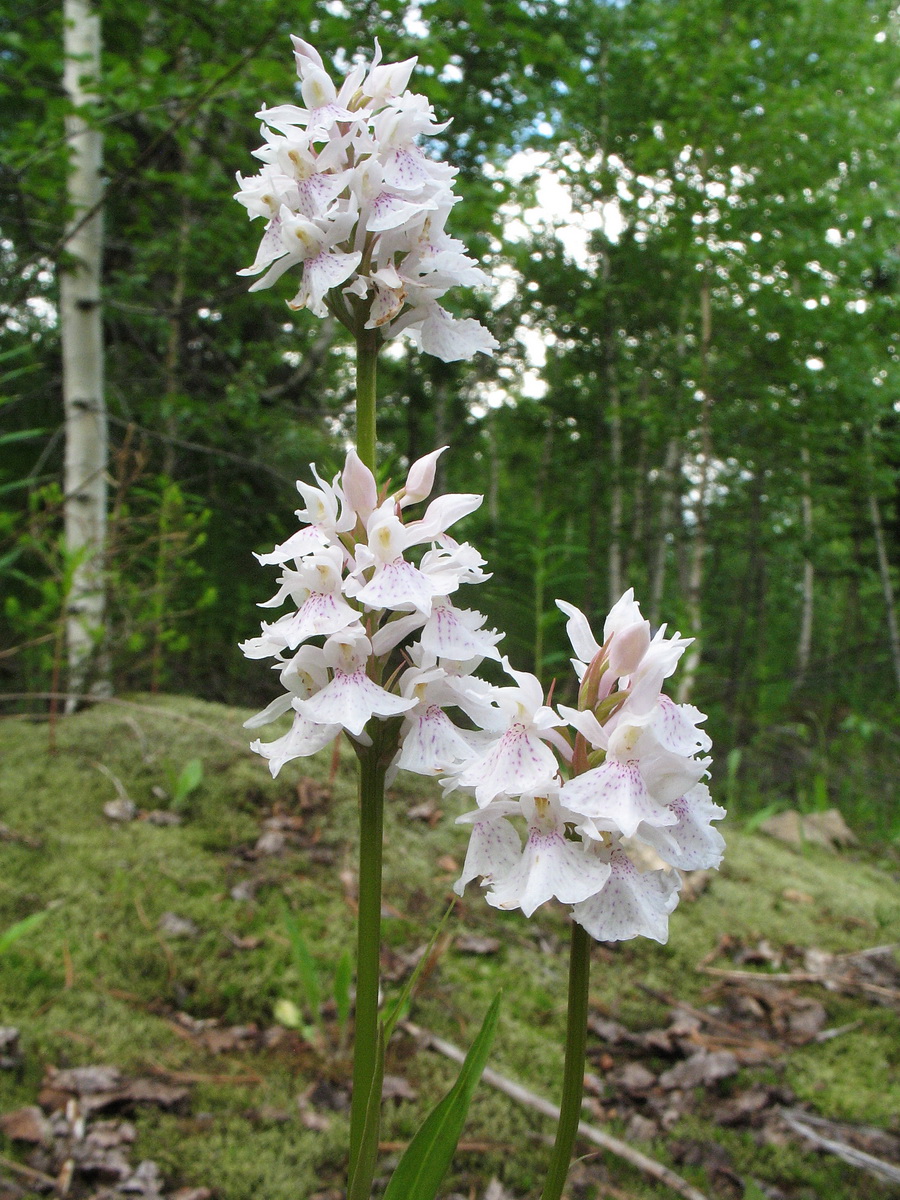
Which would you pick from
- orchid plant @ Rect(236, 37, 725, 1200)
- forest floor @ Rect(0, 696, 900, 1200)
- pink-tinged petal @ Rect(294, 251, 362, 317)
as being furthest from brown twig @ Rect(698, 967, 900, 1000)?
pink-tinged petal @ Rect(294, 251, 362, 317)

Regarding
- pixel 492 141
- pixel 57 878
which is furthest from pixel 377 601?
pixel 492 141

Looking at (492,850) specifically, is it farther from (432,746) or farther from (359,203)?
(359,203)

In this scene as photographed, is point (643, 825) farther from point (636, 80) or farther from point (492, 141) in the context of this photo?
point (636, 80)

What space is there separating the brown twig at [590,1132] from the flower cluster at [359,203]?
182 centimetres

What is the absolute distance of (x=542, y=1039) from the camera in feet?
7.73

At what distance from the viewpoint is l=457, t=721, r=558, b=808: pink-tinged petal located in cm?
100

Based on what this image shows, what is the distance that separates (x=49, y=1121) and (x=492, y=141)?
35.0ft

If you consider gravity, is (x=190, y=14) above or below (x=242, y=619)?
above

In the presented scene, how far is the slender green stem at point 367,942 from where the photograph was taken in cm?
108

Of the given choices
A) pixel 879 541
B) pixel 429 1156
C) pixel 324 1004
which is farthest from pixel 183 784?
pixel 879 541

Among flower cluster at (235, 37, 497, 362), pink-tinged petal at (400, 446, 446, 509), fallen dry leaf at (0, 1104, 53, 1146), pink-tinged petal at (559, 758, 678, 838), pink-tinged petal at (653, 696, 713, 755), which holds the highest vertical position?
flower cluster at (235, 37, 497, 362)

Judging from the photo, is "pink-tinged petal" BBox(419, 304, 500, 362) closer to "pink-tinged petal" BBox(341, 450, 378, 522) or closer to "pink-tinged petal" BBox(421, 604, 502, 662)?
"pink-tinged petal" BBox(341, 450, 378, 522)

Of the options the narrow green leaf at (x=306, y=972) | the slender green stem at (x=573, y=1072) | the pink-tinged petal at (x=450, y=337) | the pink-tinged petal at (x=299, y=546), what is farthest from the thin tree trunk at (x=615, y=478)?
the slender green stem at (x=573, y=1072)

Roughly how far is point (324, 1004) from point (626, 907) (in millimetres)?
1825
